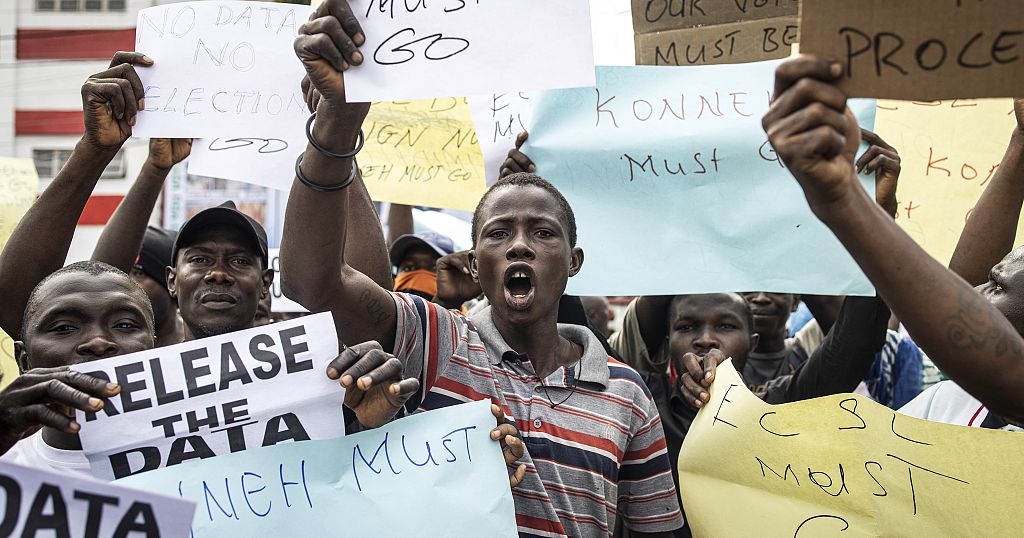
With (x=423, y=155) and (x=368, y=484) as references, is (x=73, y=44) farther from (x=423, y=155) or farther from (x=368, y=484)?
(x=368, y=484)

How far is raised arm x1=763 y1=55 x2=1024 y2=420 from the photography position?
5.47 feet

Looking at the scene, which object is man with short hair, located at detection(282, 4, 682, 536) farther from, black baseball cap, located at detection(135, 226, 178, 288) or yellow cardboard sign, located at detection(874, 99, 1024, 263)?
yellow cardboard sign, located at detection(874, 99, 1024, 263)

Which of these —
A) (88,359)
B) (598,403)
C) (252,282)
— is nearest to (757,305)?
(598,403)

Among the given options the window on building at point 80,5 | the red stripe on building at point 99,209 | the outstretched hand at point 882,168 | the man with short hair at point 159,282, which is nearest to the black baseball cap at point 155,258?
the man with short hair at point 159,282

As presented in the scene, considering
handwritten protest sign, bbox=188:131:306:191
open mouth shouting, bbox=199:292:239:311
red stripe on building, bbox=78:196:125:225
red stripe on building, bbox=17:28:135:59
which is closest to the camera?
open mouth shouting, bbox=199:292:239:311

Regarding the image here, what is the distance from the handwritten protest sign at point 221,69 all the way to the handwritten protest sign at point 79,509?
136 cm

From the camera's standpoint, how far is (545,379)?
2.61 meters

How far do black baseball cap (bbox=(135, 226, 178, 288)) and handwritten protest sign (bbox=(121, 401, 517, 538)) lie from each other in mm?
1823

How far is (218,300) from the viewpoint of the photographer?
3105 mm

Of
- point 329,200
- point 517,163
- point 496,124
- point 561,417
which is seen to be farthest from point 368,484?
point 496,124

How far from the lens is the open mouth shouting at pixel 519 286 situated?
8.75 ft

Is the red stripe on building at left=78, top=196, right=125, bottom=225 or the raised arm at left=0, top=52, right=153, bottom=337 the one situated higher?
the raised arm at left=0, top=52, right=153, bottom=337

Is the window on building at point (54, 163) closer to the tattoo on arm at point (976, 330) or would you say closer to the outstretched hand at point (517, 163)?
the outstretched hand at point (517, 163)

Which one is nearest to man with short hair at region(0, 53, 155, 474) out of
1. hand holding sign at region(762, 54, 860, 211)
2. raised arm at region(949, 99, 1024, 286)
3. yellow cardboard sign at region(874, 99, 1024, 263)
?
hand holding sign at region(762, 54, 860, 211)
